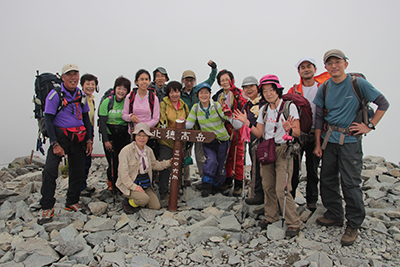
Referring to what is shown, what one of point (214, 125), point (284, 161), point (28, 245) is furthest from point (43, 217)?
point (284, 161)

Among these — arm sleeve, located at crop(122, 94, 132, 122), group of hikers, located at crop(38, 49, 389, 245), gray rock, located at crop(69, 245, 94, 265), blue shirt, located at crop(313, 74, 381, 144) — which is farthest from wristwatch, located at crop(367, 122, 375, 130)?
gray rock, located at crop(69, 245, 94, 265)

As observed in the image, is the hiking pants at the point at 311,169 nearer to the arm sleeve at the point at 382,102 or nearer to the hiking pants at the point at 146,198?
the arm sleeve at the point at 382,102

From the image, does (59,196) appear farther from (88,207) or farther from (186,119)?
(186,119)

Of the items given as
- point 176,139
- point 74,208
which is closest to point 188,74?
point 176,139

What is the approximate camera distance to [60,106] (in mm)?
4738

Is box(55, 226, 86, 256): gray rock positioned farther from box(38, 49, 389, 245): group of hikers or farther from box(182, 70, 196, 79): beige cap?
box(182, 70, 196, 79): beige cap

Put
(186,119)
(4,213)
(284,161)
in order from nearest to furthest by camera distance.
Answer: (284,161) → (4,213) → (186,119)

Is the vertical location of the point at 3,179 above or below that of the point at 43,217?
below

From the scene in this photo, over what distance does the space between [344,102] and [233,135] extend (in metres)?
2.62

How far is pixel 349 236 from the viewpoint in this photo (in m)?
4.07

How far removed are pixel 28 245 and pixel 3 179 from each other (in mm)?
5743

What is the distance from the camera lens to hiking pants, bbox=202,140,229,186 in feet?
19.2

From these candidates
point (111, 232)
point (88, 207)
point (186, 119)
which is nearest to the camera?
point (111, 232)

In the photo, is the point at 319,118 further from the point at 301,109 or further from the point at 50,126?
the point at 50,126
